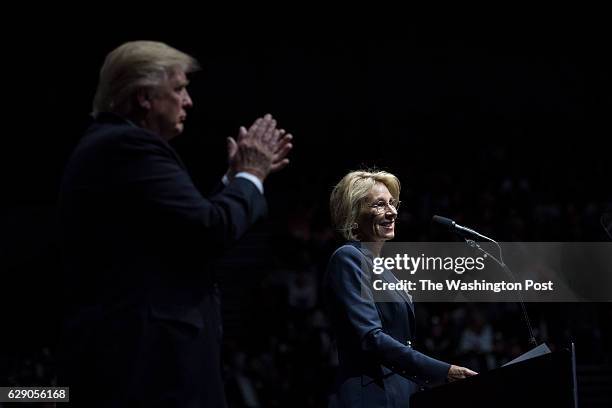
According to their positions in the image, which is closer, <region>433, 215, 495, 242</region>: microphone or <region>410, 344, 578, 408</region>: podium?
<region>410, 344, 578, 408</region>: podium

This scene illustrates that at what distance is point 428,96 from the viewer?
1314 cm

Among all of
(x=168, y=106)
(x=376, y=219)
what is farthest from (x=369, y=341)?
(x=168, y=106)

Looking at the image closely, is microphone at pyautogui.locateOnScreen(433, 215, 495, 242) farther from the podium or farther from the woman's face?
the podium

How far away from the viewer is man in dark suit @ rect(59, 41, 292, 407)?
162 centimetres

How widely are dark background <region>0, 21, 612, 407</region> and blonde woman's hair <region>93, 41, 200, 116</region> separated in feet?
18.0

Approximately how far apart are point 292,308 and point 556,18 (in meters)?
7.20

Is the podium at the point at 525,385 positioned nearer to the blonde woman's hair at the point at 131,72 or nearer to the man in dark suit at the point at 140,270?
the man in dark suit at the point at 140,270

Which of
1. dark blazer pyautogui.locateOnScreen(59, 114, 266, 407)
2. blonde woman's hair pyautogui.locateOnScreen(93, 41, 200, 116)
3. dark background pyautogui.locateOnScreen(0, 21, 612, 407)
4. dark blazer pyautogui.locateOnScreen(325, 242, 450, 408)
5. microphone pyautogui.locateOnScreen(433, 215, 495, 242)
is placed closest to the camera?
dark blazer pyautogui.locateOnScreen(59, 114, 266, 407)

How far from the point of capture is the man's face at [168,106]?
1.76 metres

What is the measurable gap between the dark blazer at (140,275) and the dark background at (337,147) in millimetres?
5498

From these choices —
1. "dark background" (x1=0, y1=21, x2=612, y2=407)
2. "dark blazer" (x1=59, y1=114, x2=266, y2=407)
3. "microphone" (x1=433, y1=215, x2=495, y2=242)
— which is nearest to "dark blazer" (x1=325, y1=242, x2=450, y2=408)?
"microphone" (x1=433, y1=215, x2=495, y2=242)

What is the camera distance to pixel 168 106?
1.77 metres

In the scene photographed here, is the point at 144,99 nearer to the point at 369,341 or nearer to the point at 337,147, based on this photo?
the point at 369,341

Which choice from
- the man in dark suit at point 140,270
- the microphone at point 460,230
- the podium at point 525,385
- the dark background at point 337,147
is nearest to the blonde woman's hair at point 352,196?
the microphone at point 460,230
